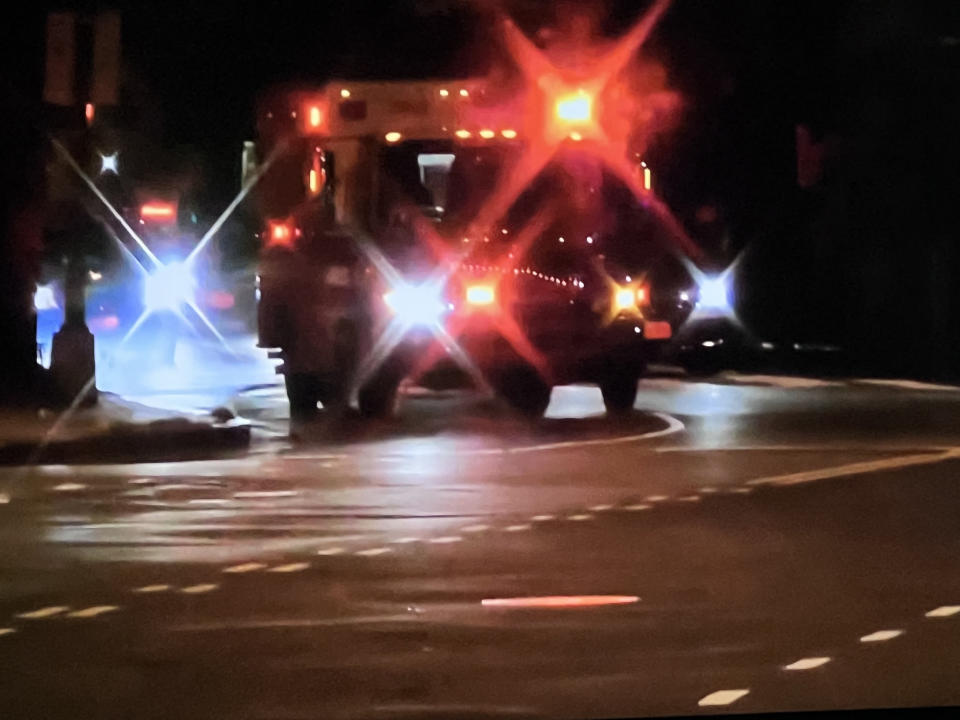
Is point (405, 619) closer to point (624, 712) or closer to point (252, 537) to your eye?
point (624, 712)

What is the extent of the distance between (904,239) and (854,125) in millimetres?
3775

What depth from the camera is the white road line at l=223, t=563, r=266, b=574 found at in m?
9.44

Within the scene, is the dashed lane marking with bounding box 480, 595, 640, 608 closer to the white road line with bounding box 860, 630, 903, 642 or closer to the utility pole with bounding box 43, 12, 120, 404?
the white road line with bounding box 860, 630, 903, 642

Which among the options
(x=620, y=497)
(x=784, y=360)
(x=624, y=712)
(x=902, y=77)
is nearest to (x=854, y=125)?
(x=902, y=77)

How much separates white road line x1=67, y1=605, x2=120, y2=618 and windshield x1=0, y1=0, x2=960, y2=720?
0.03 m

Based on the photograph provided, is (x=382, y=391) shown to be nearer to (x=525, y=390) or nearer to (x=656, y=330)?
(x=525, y=390)

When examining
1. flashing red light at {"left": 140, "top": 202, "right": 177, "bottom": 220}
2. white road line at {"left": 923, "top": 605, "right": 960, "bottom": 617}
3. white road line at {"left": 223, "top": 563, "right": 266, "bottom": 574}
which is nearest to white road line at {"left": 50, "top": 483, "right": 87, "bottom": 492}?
white road line at {"left": 223, "top": 563, "right": 266, "bottom": 574}

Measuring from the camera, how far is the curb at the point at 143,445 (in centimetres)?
1441

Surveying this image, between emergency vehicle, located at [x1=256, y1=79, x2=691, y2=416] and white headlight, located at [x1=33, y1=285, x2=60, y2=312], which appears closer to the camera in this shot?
emergency vehicle, located at [x1=256, y1=79, x2=691, y2=416]

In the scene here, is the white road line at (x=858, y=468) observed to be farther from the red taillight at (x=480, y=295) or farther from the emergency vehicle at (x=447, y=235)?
the red taillight at (x=480, y=295)

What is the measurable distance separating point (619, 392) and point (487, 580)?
999cm

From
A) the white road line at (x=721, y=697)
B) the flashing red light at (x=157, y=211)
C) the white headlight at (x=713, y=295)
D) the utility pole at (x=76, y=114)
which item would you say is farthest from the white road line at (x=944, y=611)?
the flashing red light at (x=157, y=211)

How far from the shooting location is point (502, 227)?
17.0 m

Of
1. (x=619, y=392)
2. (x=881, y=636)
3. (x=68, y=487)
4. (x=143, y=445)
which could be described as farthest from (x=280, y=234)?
(x=881, y=636)
